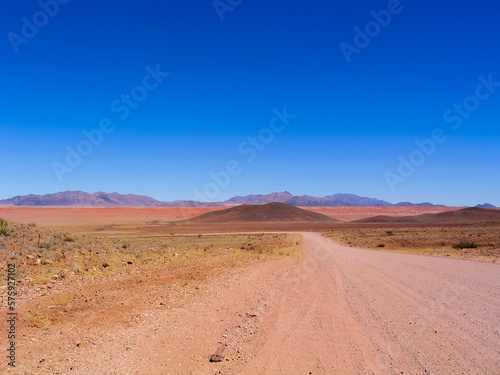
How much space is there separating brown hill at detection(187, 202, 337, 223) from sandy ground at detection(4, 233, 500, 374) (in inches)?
3861

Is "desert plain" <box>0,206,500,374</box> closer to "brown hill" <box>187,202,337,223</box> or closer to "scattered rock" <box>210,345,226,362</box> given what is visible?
"scattered rock" <box>210,345,226,362</box>

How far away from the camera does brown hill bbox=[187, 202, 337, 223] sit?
364ft

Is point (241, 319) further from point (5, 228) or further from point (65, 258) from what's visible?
point (5, 228)

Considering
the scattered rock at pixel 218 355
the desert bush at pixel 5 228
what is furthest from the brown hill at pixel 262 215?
the scattered rock at pixel 218 355

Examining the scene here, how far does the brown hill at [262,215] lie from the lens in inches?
4373

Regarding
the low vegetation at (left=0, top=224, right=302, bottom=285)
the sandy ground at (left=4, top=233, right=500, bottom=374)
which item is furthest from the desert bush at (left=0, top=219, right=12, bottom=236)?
the sandy ground at (left=4, top=233, right=500, bottom=374)

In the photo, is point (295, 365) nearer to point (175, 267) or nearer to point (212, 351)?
point (212, 351)

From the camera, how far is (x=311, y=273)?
15945mm

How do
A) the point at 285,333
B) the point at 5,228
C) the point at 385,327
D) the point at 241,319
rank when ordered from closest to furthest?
1. the point at 285,333
2. the point at 385,327
3. the point at 241,319
4. the point at 5,228

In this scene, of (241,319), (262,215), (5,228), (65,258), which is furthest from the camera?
(262,215)

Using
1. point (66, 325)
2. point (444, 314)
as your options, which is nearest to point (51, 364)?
point (66, 325)

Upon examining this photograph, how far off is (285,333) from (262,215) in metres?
107

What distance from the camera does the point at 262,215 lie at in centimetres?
11469

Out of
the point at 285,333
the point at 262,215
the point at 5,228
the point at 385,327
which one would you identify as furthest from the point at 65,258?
the point at 262,215
